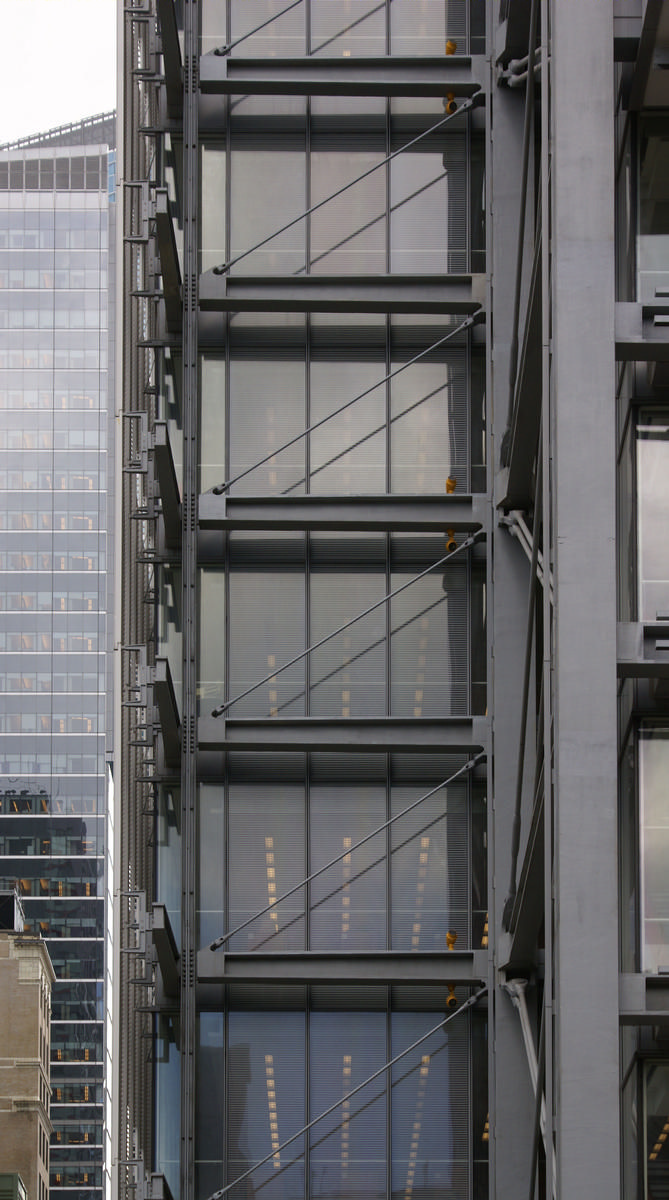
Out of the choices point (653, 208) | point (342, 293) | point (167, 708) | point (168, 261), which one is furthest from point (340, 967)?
point (653, 208)

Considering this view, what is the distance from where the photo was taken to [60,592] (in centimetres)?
Answer: 15300

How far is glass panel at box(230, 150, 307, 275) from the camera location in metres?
24.9

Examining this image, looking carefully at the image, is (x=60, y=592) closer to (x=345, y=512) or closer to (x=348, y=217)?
(x=348, y=217)

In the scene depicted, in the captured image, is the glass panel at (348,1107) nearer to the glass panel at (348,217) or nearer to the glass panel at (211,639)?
the glass panel at (211,639)

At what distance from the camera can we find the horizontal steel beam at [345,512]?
78.4 feet

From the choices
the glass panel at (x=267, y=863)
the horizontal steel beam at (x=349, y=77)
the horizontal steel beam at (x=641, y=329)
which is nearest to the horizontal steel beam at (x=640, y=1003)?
the horizontal steel beam at (x=641, y=329)

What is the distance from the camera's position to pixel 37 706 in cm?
14900

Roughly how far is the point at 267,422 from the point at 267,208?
3.07 m

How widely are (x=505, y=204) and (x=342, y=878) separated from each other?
Answer: 9.13 m

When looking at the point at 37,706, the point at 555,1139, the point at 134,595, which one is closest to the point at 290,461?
the point at 134,595

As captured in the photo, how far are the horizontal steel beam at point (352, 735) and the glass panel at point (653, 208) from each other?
7.88 meters

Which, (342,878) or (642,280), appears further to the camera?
(342,878)

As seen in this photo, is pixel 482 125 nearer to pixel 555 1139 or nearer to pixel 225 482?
pixel 225 482

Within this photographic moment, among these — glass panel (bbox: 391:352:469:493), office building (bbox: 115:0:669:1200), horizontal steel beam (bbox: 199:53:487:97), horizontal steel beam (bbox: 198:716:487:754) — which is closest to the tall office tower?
office building (bbox: 115:0:669:1200)
